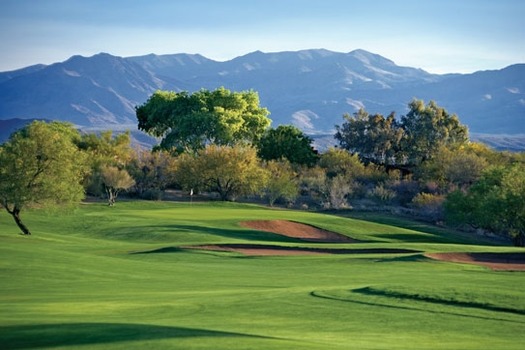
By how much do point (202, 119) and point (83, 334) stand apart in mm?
99926

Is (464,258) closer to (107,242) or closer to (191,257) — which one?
(191,257)

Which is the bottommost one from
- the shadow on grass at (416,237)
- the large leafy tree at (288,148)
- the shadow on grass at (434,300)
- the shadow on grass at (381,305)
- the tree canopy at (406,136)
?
the shadow on grass at (416,237)

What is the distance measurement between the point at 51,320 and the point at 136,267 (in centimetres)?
1693

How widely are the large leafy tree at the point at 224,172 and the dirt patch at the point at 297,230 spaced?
26.1 m

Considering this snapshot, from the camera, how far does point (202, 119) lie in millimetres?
118312

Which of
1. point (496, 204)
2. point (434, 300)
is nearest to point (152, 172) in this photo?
point (496, 204)

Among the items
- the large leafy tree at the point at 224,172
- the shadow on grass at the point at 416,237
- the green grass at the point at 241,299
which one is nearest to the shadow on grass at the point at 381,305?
the green grass at the point at 241,299

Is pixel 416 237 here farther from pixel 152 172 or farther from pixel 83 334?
pixel 83 334

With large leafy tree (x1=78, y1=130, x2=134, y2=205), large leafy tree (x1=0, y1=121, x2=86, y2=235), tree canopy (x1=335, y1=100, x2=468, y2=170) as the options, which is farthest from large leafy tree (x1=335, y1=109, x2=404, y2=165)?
large leafy tree (x1=0, y1=121, x2=86, y2=235)

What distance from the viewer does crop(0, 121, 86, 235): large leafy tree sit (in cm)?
5103

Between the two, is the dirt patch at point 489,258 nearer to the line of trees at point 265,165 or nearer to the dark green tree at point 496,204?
the dark green tree at point 496,204

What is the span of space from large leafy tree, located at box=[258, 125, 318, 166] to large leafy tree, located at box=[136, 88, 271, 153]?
11.1 ft

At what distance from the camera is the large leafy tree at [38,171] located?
5103 centimetres

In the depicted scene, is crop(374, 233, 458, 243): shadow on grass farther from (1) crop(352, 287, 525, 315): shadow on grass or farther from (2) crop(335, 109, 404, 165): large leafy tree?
(2) crop(335, 109, 404, 165): large leafy tree
